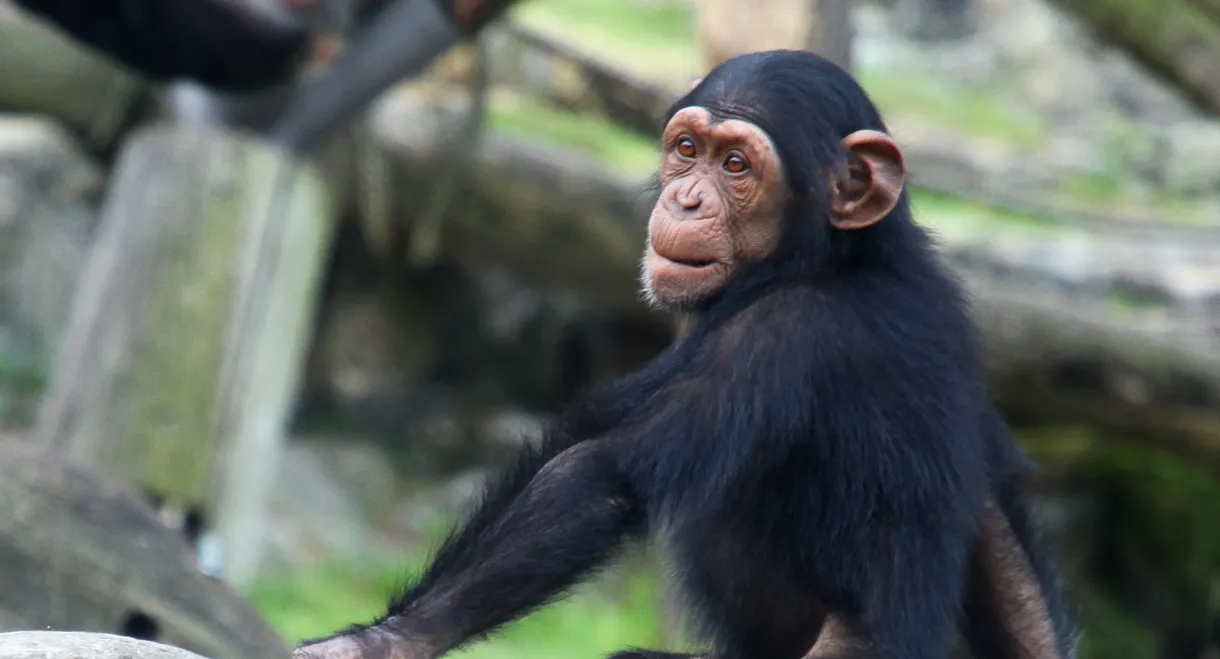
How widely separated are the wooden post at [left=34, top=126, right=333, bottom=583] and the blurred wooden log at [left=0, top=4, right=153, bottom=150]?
61 cm

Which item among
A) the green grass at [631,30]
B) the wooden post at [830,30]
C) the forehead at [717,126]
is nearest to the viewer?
the forehead at [717,126]

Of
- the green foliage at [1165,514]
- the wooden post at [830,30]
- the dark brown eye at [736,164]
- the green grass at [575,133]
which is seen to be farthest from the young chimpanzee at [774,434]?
the green foliage at [1165,514]

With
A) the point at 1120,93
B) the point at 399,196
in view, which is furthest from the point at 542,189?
the point at 1120,93

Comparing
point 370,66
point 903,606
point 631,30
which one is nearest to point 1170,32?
point 370,66

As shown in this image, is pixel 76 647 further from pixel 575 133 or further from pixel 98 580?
pixel 575 133

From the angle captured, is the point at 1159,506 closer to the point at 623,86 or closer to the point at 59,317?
the point at 623,86

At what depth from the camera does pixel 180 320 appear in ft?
16.0

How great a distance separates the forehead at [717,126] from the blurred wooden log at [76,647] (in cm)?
123

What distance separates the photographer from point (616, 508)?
266cm

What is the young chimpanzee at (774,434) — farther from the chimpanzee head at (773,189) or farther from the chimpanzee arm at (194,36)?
the chimpanzee arm at (194,36)

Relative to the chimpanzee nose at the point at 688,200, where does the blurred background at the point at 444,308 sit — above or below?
below

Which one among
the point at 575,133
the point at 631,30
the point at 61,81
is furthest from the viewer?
the point at 631,30

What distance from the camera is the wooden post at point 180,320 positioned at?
4828 millimetres

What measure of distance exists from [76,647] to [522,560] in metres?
0.76
